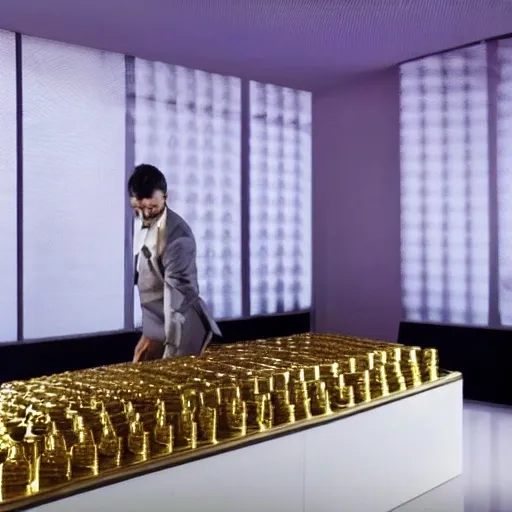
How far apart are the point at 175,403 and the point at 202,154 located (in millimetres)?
4214

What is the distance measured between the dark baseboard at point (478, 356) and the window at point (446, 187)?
110 mm

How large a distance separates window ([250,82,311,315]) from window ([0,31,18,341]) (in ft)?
7.68

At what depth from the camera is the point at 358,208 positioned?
674 cm

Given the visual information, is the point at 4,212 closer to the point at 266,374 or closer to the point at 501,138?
the point at 266,374

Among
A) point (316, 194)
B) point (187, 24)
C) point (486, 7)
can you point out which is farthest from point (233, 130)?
point (486, 7)

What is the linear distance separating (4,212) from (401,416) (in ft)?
10.5

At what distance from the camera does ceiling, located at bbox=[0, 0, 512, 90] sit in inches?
179

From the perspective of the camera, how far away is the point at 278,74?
6.41 m

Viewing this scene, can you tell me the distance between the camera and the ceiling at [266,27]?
4551mm

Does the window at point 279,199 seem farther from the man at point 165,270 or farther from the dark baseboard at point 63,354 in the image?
the man at point 165,270

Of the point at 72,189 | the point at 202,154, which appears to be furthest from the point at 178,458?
the point at 202,154

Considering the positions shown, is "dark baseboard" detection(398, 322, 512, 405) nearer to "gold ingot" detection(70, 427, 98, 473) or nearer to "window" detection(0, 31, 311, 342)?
"window" detection(0, 31, 311, 342)

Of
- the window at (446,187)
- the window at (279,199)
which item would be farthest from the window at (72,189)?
the window at (446,187)

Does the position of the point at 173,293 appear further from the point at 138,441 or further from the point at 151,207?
the point at 138,441
